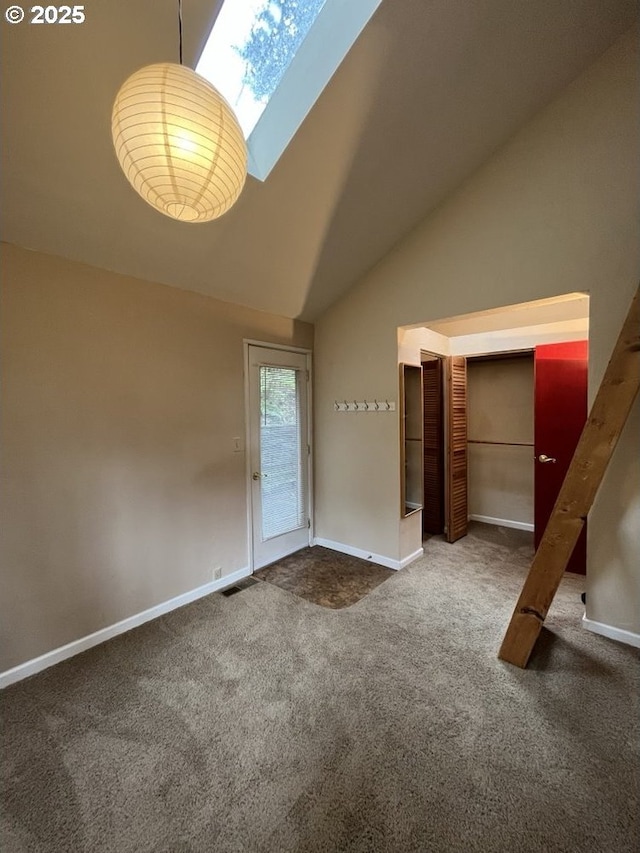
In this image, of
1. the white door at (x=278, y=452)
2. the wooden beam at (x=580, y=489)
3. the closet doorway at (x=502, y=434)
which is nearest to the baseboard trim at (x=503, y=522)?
the closet doorway at (x=502, y=434)

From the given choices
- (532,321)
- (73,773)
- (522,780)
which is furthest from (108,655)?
(532,321)

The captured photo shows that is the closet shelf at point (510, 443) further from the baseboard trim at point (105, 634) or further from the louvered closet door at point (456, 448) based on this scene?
the baseboard trim at point (105, 634)

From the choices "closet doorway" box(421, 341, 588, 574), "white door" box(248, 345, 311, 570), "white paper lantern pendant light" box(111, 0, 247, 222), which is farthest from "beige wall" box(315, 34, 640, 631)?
"white paper lantern pendant light" box(111, 0, 247, 222)

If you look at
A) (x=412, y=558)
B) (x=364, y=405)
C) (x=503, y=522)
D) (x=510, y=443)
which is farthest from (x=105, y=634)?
(x=510, y=443)

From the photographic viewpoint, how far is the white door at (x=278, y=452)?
3189 millimetres

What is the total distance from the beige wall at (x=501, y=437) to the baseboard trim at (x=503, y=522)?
0.02 meters

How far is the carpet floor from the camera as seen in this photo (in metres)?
1.22

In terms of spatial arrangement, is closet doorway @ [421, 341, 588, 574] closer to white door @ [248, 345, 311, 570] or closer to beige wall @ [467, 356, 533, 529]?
beige wall @ [467, 356, 533, 529]

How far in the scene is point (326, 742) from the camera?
1.54m

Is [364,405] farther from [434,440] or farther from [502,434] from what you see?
[502,434]

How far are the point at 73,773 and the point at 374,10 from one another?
12.0 ft

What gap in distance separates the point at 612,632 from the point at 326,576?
1.99m

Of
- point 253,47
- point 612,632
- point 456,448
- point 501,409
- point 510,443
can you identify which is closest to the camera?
point 253,47

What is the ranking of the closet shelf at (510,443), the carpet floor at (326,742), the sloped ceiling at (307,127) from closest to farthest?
the carpet floor at (326,742) < the sloped ceiling at (307,127) < the closet shelf at (510,443)
